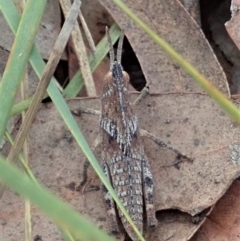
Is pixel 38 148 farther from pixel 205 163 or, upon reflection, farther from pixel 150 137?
pixel 205 163

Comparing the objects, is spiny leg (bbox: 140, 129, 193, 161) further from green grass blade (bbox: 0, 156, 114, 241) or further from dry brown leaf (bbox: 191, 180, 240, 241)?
green grass blade (bbox: 0, 156, 114, 241)

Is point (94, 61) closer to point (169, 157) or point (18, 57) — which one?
point (169, 157)

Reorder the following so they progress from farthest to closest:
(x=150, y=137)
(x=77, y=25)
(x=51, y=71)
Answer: (x=77, y=25) → (x=150, y=137) → (x=51, y=71)

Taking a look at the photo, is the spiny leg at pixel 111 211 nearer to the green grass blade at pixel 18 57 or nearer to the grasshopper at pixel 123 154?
the grasshopper at pixel 123 154

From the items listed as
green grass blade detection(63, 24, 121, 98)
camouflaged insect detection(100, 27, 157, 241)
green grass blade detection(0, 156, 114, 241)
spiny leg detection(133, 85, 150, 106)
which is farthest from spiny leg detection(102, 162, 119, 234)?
green grass blade detection(0, 156, 114, 241)

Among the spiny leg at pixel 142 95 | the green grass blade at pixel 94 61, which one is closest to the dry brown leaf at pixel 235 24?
the spiny leg at pixel 142 95

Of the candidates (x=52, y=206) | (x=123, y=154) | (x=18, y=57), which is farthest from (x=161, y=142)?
(x=52, y=206)

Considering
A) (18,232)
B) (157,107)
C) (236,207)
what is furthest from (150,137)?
(18,232)
